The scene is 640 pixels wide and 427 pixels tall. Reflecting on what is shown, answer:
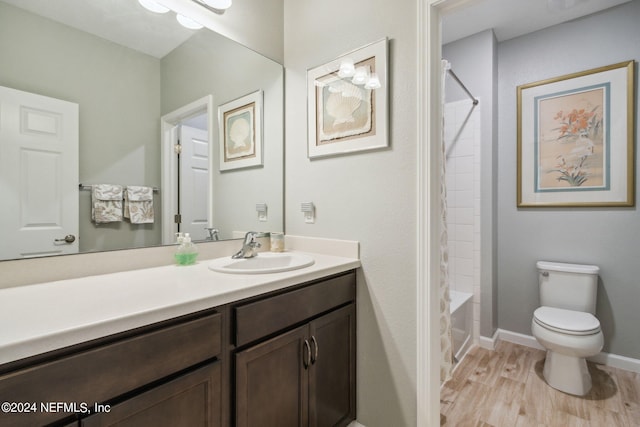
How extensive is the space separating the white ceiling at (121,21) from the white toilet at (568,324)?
279 cm

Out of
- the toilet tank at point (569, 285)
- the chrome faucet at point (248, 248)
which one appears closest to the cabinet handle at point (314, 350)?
the chrome faucet at point (248, 248)

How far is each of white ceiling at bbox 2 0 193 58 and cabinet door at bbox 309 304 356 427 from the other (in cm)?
148

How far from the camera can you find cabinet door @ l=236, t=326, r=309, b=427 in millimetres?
1010

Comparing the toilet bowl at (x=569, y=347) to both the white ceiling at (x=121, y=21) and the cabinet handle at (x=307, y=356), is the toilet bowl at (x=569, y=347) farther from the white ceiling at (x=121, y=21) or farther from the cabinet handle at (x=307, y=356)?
the white ceiling at (x=121, y=21)

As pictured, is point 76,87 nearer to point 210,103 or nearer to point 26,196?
point 26,196

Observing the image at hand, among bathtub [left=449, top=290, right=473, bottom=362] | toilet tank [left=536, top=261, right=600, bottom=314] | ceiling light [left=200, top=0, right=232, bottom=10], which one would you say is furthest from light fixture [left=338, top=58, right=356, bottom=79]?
toilet tank [left=536, top=261, right=600, bottom=314]

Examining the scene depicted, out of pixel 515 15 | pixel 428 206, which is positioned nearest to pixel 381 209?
pixel 428 206

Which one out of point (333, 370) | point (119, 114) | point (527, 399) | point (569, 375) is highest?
point (119, 114)

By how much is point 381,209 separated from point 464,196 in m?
1.54

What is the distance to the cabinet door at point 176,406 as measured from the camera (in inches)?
28.4

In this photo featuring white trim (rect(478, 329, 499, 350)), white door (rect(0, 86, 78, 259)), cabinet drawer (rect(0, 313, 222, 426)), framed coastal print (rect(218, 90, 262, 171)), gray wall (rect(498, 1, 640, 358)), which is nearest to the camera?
cabinet drawer (rect(0, 313, 222, 426))

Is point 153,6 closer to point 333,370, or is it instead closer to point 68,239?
point 68,239

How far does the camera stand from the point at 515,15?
2266 millimetres

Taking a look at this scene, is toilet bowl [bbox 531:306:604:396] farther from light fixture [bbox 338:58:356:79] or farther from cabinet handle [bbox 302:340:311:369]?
light fixture [bbox 338:58:356:79]
